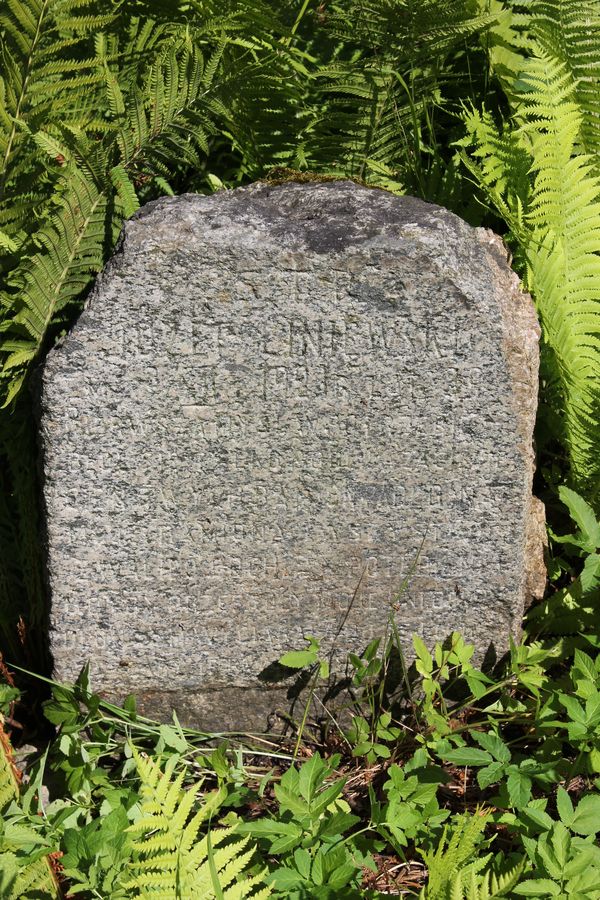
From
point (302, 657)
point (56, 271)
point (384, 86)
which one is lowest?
point (302, 657)

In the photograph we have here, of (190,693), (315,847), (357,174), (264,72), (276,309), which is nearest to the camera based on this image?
(315,847)

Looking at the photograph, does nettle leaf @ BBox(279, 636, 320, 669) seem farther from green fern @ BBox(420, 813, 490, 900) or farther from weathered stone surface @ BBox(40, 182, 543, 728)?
green fern @ BBox(420, 813, 490, 900)

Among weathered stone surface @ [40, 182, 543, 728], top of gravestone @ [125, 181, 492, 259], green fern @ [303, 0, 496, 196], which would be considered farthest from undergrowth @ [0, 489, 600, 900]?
green fern @ [303, 0, 496, 196]

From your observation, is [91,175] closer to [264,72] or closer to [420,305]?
[264,72]

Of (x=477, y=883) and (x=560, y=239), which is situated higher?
(x=560, y=239)

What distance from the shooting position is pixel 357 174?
264 cm

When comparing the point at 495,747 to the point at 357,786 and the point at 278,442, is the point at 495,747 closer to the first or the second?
the point at 357,786

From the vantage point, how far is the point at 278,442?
2094 mm

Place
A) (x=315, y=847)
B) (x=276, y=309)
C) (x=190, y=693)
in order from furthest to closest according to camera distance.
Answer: (x=190, y=693), (x=276, y=309), (x=315, y=847)

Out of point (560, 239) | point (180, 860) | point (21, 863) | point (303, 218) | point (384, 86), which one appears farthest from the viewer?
point (384, 86)

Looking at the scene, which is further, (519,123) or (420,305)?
(519,123)

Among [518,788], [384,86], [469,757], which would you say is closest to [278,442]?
[469,757]

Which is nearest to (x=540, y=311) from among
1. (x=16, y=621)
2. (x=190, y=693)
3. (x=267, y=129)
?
(x=267, y=129)

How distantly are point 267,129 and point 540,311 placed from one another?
3.21 ft
